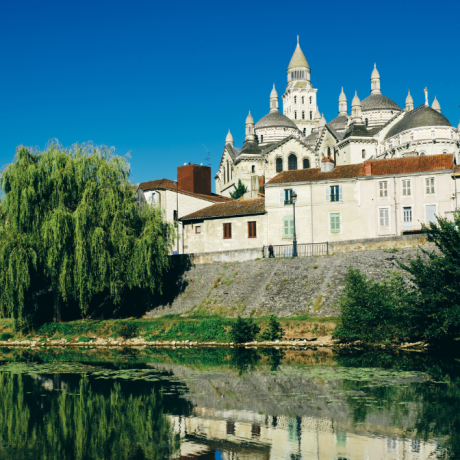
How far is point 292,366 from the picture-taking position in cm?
2239

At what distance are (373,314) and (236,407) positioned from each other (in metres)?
12.8

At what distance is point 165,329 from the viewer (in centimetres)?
3189

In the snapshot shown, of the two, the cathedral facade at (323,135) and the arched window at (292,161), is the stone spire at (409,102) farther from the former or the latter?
the arched window at (292,161)

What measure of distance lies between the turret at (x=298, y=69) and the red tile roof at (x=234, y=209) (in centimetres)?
8016

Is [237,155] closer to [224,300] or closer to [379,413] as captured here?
[224,300]

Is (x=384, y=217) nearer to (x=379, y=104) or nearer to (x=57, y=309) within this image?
(x=57, y=309)

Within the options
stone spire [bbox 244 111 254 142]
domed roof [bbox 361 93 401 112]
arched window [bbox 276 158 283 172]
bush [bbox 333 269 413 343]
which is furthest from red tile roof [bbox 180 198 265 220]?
domed roof [bbox 361 93 401 112]

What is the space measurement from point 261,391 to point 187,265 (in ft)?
69.0

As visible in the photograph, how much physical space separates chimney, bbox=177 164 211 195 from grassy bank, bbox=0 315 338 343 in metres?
25.7

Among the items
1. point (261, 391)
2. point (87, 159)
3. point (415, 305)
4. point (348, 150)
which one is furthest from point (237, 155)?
point (261, 391)

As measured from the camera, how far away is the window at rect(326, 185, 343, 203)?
41.4 meters

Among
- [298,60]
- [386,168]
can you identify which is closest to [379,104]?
[298,60]

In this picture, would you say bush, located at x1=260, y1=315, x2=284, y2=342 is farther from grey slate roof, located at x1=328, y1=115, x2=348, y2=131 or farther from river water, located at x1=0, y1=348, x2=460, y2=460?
grey slate roof, located at x1=328, y1=115, x2=348, y2=131

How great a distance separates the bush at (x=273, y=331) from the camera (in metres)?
28.8
